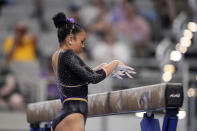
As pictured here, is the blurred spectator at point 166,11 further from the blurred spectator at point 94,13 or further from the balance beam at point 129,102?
the balance beam at point 129,102

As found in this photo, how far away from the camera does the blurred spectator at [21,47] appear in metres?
9.28

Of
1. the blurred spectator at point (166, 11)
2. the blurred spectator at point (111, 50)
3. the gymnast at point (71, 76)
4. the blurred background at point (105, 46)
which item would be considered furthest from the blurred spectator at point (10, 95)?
the gymnast at point (71, 76)

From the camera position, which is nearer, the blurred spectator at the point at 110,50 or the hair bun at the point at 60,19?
the hair bun at the point at 60,19

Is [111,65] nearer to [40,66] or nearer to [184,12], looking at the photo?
[40,66]

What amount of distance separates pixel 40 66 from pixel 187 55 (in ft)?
A: 9.34

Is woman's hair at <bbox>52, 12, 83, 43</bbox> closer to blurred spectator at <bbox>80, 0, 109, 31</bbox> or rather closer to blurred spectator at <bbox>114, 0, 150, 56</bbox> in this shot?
blurred spectator at <bbox>114, 0, 150, 56</bbox>

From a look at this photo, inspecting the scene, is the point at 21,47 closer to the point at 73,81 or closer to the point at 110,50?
the point at 110,50

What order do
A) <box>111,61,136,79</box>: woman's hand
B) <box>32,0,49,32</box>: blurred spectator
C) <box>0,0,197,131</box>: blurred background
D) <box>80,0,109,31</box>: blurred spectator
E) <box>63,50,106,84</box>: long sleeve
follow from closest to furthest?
<box>63,50,106,84</box>: long sleeve
<box>111,61,136,79</box>: woman's hand
<box>0,0,197,131</box>: blurred background
<box>80,0,109,31</box>: blurred spectator
<box>32,0,49,32</box>: blurred spectator

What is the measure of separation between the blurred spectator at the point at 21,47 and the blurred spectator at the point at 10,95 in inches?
40.8

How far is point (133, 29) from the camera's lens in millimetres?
9227

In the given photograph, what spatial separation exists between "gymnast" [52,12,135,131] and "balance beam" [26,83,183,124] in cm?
36

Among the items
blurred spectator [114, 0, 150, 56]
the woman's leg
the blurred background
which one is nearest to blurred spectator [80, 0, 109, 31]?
the blurred background

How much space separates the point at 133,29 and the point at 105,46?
72 centimetres

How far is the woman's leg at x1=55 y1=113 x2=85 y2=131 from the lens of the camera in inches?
131
